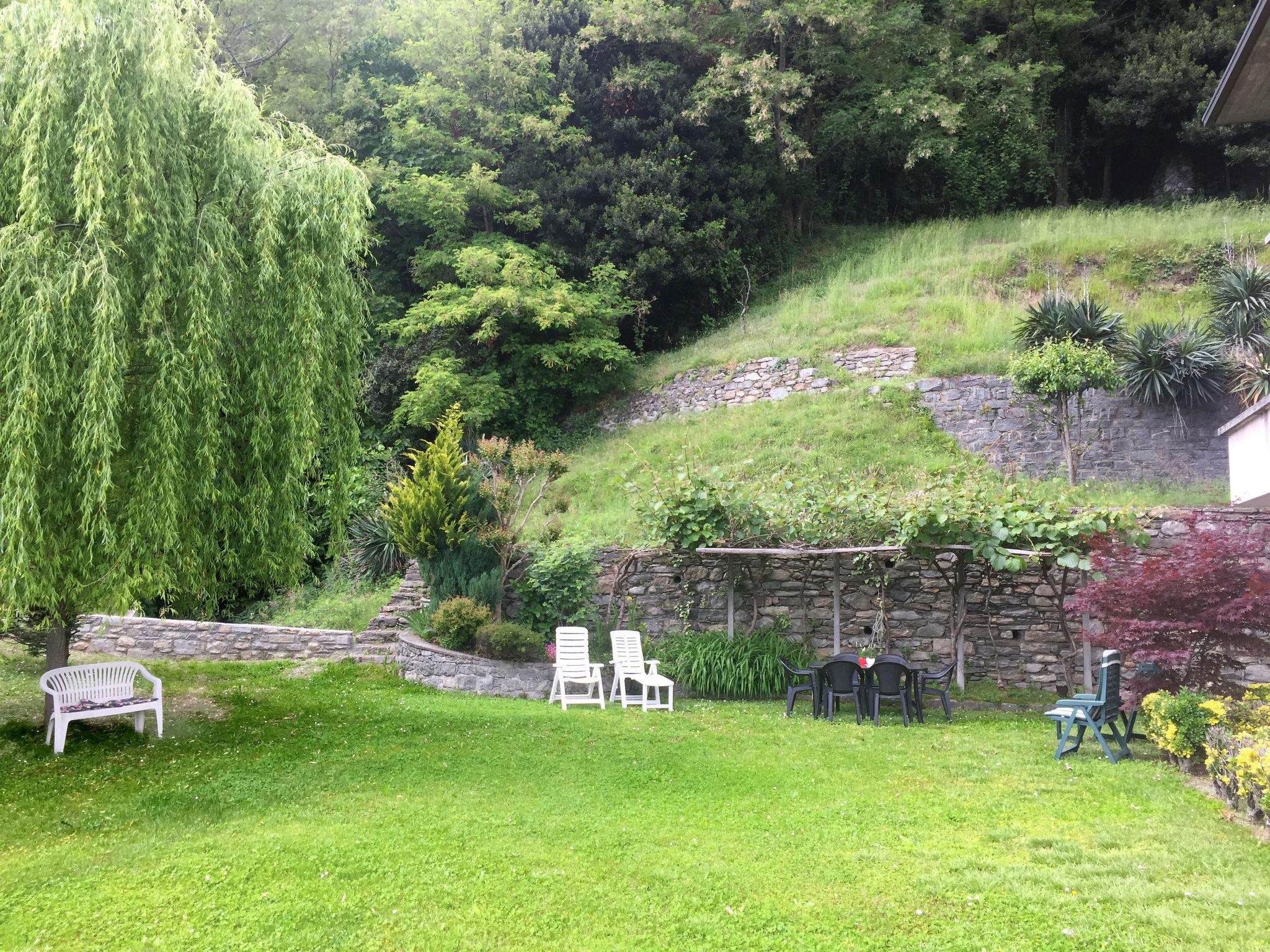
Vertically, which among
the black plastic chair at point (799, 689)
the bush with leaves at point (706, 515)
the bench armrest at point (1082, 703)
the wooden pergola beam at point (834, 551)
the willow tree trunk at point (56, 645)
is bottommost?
the black plastic chair at point (799, 689)

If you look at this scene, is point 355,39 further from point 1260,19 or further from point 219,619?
point 1260,19

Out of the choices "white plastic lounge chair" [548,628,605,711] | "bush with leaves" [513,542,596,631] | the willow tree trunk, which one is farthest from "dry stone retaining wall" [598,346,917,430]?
the willow tree trunk

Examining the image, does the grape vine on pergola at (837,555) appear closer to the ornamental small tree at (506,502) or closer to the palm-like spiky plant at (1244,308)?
the ornamental small tree at (506,502)

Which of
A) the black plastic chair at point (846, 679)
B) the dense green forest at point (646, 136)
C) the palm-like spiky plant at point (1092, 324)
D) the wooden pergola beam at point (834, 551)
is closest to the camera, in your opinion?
the black plastic chair at point (846, 679)

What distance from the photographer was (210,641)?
12.4 m

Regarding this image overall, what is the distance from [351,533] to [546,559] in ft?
16.4

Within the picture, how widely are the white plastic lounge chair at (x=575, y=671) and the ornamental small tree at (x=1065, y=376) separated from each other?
8.05 metres

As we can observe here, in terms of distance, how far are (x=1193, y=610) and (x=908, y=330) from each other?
10.4 meters

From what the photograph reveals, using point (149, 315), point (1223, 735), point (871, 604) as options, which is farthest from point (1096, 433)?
point (149, 315)

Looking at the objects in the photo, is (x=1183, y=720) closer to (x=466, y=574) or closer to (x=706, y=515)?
(x=706, y=515)

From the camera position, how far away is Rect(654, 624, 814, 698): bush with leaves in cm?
1017

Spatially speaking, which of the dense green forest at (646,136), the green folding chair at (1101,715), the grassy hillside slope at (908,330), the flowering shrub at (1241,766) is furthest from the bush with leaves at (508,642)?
the dense green forest at (646,136)

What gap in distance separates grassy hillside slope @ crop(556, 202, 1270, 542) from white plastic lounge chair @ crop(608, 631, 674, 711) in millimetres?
2075

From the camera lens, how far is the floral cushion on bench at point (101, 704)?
7289 millimetres
